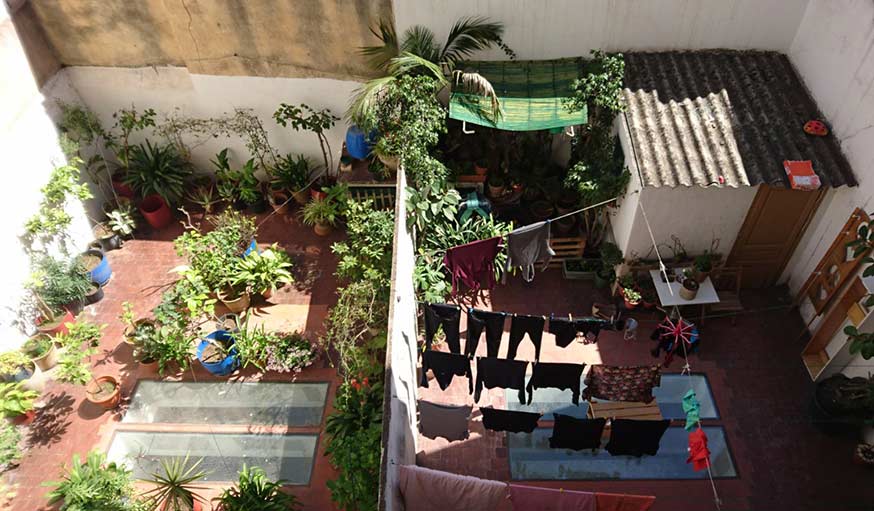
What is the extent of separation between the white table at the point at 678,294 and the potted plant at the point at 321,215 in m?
6.46

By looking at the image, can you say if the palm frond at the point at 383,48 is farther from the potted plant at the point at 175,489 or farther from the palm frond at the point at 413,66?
the potted plant at the point at 175,489

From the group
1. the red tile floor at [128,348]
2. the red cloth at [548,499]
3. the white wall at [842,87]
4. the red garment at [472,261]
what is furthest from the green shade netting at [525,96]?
the red cloth at [548,499]

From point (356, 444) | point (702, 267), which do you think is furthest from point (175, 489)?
point (702, 267)

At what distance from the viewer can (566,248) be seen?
11.7 metres

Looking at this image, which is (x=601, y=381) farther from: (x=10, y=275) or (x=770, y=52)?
(x=10, y=275)

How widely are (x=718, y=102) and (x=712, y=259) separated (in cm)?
270

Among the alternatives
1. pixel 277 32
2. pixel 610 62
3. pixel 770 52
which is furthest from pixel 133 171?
pixel 770 52

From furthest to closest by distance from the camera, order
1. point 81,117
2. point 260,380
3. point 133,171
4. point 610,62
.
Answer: point 133,171, point 81,117, point 260,380, point 610,62

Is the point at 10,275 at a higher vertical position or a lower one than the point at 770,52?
lower

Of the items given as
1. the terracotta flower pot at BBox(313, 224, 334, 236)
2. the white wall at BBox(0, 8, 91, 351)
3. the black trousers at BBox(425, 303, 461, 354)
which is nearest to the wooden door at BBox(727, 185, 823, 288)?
the black trousers at BBox(425, 303, 461, 354)

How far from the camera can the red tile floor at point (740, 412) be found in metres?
8.95

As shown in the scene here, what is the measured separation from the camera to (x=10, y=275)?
426 inches

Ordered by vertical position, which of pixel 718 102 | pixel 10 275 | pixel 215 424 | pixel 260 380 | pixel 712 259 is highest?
pixel 718 102

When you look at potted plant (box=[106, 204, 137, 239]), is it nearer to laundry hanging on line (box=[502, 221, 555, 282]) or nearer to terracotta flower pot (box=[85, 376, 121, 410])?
terracotta flower pot (box=[85, 376, 121, 410])
